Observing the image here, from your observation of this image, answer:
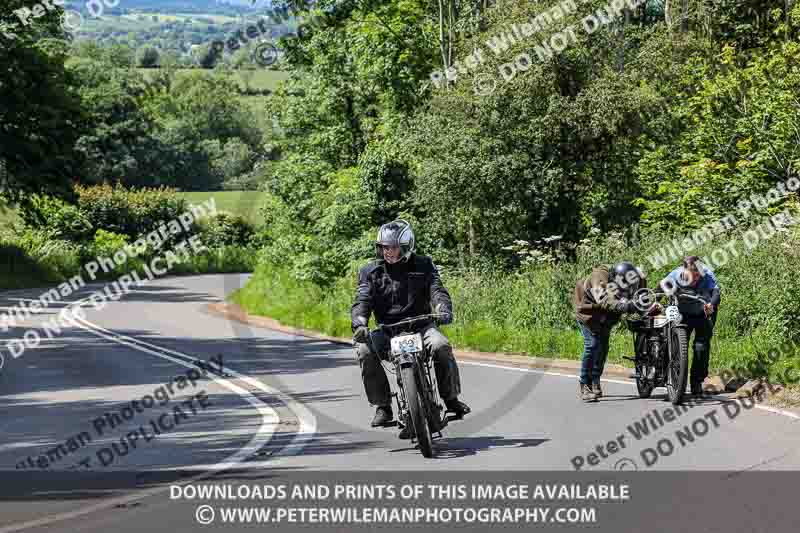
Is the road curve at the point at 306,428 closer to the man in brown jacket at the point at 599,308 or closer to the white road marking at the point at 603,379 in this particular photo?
the white road marking at the point at 603,379

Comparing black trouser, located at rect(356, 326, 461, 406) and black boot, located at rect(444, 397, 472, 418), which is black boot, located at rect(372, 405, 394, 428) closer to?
black trouser, located at rect(356, 326, 461, 406)

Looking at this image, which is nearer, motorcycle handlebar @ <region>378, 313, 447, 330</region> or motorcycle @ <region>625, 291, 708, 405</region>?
motorcycle handlebar @ <region>378, 313, 447, 330</region>

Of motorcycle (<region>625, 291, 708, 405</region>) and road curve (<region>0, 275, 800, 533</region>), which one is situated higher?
motorcycle (<region>625, 291, 708, 405</region>)

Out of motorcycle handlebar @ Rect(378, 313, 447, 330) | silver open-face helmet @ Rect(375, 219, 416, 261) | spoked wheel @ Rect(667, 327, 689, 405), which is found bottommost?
spoked wheel @ Rect(667, 327, 689, 405)

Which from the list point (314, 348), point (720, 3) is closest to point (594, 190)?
point (314, 348)

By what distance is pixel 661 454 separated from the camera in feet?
34.7

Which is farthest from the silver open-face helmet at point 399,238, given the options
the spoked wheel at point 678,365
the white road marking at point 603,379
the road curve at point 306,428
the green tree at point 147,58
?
the green tree at point 147,58

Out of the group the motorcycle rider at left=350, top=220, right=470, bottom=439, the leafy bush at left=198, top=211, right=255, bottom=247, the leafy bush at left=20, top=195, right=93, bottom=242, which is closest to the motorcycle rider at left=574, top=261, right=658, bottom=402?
the motorcycle rider at left=350, top=220, right=470, bottom=439

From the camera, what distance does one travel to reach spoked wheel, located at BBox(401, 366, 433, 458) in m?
10.6

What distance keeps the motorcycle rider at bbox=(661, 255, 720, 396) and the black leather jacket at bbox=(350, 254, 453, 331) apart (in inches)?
174

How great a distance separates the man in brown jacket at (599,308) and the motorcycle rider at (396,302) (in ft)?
12.4

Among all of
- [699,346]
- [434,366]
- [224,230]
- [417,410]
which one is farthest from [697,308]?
[224,230]

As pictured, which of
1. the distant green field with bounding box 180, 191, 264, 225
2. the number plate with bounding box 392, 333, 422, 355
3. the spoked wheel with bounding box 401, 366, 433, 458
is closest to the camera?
the spoked wheel with bounding box 401, 366, 433, 458

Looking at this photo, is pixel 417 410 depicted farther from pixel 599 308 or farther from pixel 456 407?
pixel 599 308
